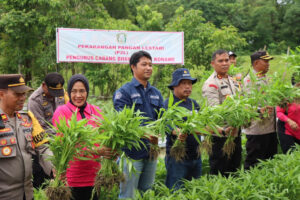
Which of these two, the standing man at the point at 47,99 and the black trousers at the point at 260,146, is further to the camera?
the black trousers at the point at 260,146

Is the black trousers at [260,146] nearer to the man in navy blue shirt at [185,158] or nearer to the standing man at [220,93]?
the standing man at [220,93]

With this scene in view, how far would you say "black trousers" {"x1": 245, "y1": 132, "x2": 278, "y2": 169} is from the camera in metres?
4.40

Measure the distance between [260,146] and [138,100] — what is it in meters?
2.25

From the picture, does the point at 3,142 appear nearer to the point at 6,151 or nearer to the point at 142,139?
the point at 6,151

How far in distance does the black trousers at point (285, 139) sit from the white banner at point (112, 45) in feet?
12.1

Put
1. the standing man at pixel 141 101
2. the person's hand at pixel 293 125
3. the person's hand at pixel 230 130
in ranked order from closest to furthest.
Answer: the standing man at pixel 141 101, the person's hand at pixel 230 130, the person's hand at pixel 293 125

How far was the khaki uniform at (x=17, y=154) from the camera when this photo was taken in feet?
7.74

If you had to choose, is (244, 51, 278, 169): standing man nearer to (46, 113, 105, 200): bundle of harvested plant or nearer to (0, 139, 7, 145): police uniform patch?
(46, 113, 105, 200): bundle of harvested plant

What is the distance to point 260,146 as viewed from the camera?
4.40 meters

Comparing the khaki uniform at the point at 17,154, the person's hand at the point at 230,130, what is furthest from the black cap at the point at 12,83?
the person's hand at the point at 230,130

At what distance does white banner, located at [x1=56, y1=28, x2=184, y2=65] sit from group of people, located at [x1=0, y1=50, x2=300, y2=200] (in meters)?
3.33

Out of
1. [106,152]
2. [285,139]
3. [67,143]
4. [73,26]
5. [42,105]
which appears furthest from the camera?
[73,26]

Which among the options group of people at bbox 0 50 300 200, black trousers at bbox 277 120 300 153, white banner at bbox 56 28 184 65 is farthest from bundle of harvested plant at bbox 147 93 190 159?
white banner at bbox 56 28 184 65

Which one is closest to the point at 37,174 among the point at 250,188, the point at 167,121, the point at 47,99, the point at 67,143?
the point at 47,99
